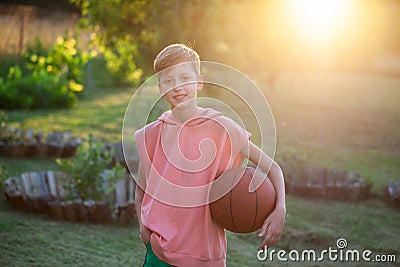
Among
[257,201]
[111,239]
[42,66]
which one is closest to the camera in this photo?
[257,201]

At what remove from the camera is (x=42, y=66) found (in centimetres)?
1535

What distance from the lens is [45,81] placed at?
568 inches

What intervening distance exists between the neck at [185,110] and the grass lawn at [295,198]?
220cm

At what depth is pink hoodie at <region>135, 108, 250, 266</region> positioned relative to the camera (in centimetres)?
321

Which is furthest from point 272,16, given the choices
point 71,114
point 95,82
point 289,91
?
point 95,82

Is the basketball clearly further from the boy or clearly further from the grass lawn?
the grass lawn

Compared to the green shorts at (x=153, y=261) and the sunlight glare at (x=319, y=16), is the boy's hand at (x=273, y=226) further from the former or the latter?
the sunlight glare at (x=319, y=16)

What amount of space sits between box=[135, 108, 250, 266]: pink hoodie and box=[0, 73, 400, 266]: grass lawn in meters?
2.04

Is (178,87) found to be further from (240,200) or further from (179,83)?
(240,200)

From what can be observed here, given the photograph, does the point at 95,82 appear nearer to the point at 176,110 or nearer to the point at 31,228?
the point at 31,228

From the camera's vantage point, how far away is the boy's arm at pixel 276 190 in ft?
10.3

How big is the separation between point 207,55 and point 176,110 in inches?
283

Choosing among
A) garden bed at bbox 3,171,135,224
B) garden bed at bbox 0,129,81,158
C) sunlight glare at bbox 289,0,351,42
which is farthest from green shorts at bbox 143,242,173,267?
sunlight glare at bbox 289,0,351,42

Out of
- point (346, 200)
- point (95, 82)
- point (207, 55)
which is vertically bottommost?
point (95, 82)
